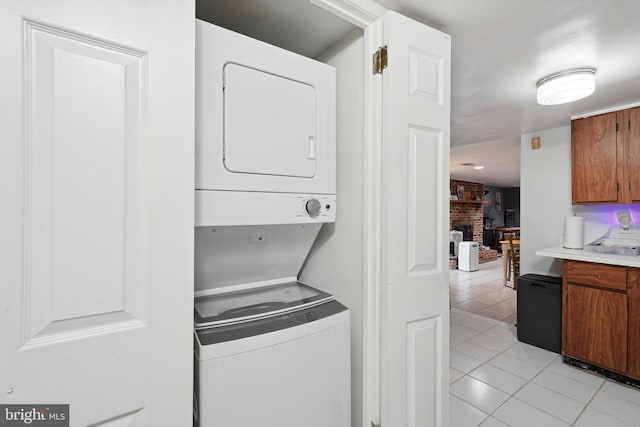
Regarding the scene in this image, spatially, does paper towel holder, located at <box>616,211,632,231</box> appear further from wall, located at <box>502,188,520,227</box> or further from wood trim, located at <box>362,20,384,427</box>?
wall, located at <box>502,188,520,227</box>

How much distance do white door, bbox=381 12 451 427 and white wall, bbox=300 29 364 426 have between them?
15 cm

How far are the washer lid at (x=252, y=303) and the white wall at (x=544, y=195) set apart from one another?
3316 mm

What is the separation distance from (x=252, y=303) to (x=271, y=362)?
0.98 feet

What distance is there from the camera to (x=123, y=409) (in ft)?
2.42

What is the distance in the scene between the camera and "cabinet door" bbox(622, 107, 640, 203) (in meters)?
2.47

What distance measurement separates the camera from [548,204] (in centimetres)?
336

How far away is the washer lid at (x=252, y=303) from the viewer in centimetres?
106

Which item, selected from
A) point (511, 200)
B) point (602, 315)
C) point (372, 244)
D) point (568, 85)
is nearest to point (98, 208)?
point (372, 244)

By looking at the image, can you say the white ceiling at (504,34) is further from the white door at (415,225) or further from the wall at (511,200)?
the wall at (511,200)

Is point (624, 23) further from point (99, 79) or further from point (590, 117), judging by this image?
point (99, 79)

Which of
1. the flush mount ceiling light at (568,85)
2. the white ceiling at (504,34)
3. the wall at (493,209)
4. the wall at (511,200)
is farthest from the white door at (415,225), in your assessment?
the wall at (511,200)

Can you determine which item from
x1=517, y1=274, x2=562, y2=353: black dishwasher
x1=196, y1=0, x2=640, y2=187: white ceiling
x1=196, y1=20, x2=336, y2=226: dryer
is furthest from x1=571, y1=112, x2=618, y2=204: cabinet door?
x1=196, y1=20, x2=336, y2=226: dryer

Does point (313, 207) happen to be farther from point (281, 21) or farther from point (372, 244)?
point (281, 21)

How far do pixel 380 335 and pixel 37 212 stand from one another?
1.23 meters
